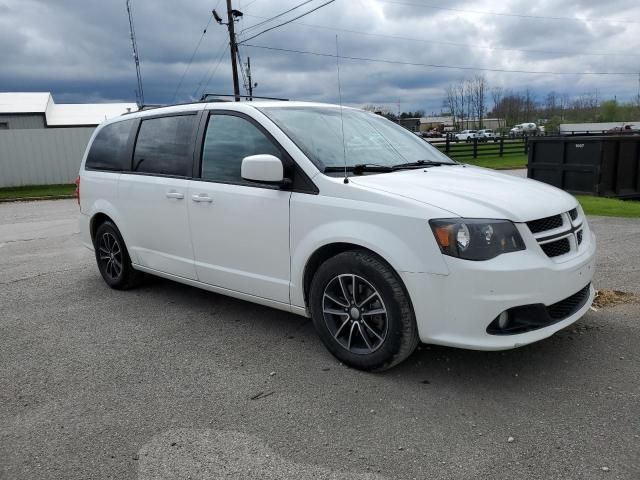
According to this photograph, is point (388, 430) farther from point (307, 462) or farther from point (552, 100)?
point (552, 100)

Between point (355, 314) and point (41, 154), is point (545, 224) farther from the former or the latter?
point (41, 154)

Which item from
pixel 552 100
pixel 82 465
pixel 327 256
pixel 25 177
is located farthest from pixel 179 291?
pixel 552 100

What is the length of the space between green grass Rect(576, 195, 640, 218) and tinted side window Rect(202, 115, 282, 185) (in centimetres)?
768

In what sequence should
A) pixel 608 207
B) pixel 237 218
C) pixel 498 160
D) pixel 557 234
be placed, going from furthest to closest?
pixel 498 160 → pixel 608 207 → pixel 237 218 → pixel 557 234

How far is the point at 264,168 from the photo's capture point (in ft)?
12.4

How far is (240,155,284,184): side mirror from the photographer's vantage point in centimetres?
377

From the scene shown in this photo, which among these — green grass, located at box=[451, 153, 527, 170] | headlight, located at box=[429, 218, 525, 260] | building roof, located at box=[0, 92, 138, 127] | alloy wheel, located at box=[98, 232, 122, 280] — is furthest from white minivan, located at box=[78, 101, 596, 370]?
building roof, located at box=[0, 92, 138, 127]

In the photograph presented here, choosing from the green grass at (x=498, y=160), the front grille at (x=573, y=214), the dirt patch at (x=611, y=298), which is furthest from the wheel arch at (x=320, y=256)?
the green grass at (x=498, y=160)

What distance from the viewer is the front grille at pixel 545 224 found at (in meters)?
3.35

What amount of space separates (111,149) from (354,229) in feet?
11.2

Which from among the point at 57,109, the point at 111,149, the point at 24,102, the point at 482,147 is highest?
the point at 24,102

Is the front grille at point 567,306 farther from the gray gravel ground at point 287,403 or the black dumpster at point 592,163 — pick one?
the black dumpster at point 592,163

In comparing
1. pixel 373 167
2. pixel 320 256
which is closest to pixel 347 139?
→ pixel 373 167

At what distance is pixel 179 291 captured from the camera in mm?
5875
